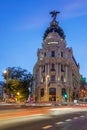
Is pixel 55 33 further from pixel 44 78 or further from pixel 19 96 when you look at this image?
pixel 19 96

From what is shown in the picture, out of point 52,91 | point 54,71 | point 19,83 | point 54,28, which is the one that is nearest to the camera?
point 19,83

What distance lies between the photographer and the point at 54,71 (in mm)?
153125

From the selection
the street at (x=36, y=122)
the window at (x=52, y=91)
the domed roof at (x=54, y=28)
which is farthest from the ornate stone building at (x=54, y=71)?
the street at (x=36, y=122)

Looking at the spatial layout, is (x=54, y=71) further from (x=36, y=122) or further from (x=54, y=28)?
(x=36, y=122)

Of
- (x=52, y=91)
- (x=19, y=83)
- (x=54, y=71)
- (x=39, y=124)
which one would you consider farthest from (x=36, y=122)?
(x=54, y=71)

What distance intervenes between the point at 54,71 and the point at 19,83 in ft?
127

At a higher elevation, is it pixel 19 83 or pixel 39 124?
pixel 19 83

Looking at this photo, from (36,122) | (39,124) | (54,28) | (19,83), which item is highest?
(54,28)

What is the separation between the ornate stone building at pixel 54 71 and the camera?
150 m

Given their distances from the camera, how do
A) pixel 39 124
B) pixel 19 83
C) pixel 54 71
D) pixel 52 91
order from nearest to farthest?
1. pixel 39 124
2. pixel 19 83
3. pixel 52 91
4. pixel 54 71

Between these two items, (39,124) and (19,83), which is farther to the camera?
(19,83)

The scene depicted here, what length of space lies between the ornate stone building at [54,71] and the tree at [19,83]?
26.5 metres

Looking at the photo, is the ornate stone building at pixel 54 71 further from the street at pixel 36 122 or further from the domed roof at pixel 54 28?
the street at pixel 36 122

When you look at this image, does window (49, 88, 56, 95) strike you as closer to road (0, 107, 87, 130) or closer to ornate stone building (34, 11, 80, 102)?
ornate stone building (34, 11, 80, 102)
